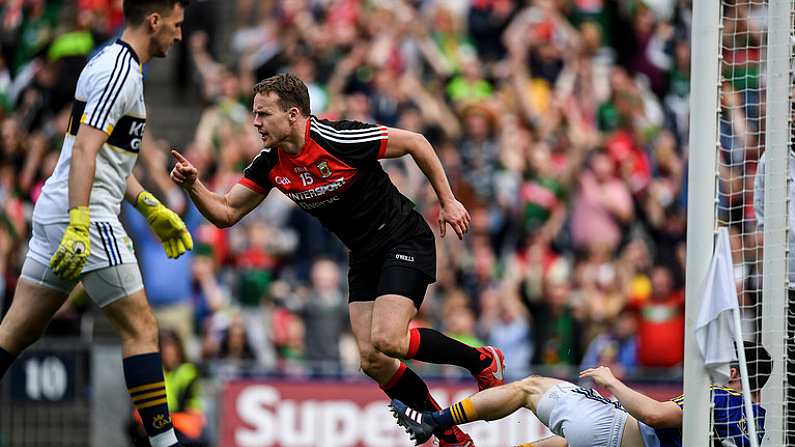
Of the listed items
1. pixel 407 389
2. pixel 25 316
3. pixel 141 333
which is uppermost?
pixel 25 316

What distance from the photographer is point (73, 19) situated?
675 inches

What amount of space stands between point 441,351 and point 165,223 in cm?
184

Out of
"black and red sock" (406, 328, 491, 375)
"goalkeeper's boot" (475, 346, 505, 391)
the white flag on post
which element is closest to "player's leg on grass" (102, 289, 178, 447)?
"black and red sock" (406, 328, 491, 375)

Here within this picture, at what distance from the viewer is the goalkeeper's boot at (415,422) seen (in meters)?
8.63

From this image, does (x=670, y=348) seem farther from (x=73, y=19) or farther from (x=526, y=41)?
(x=73, y=19)

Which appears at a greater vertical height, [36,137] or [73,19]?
[73,19]

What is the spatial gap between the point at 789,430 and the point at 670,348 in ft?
19.7

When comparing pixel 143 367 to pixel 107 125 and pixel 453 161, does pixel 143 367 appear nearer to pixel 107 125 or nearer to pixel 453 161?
pixel 107 125

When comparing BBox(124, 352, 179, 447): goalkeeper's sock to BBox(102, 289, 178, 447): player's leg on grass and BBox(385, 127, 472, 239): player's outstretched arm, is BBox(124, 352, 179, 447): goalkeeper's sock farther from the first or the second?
BBox(385, 127, 472, 239): player's outstretched arm

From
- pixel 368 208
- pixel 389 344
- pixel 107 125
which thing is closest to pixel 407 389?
pixel 389 344

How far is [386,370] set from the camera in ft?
30.2

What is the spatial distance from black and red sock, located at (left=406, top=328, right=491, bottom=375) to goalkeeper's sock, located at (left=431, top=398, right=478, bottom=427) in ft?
1.12

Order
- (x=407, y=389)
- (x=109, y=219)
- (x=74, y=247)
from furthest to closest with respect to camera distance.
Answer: (x=407, y=389) → (x=109, y=219) → (x=74, y=247)

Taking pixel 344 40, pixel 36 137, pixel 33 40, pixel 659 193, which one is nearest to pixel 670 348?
pixel 659 193
